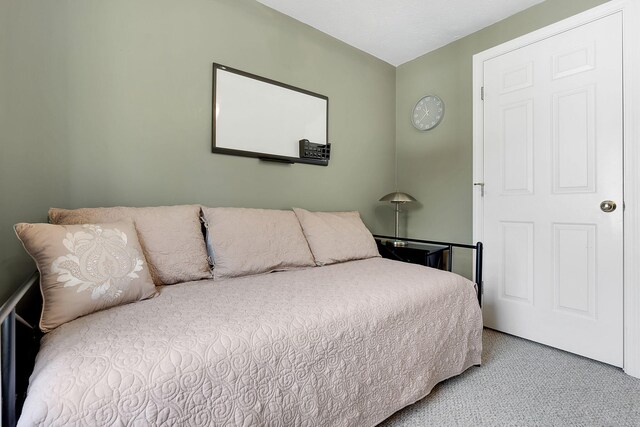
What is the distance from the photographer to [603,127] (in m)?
1.79

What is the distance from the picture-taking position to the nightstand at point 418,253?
2.28 m

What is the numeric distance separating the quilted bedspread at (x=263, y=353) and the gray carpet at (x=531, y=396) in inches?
3.8

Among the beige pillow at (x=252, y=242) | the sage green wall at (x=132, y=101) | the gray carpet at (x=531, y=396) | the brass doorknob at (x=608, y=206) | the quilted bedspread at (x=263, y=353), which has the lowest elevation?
the gray carpet at (x=531, y=396)

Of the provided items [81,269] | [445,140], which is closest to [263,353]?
[81,269]

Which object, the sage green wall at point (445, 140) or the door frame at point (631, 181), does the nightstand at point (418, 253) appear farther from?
the door frame at point (631, 181)

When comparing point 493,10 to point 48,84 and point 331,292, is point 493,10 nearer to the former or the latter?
point 331,292

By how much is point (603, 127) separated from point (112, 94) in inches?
112

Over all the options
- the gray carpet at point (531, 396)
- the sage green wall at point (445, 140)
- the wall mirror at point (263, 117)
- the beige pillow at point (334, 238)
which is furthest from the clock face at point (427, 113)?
the gray carpet at point (531, 396)

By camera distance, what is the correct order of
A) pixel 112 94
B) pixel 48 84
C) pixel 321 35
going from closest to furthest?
1. pixel 48 84
2. pixel 112 94
3. pixel 321 35

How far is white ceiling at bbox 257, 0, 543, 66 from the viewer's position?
2135mm

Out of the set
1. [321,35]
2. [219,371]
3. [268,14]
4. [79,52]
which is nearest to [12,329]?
[219,371]

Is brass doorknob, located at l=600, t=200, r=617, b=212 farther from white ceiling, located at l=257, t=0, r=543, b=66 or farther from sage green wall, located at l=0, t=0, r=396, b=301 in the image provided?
sage green wall, located at l=0, t=0, r=396, b=301

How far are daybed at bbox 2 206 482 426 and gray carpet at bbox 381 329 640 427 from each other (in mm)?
103

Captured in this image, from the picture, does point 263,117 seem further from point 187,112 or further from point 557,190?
point 557,190
